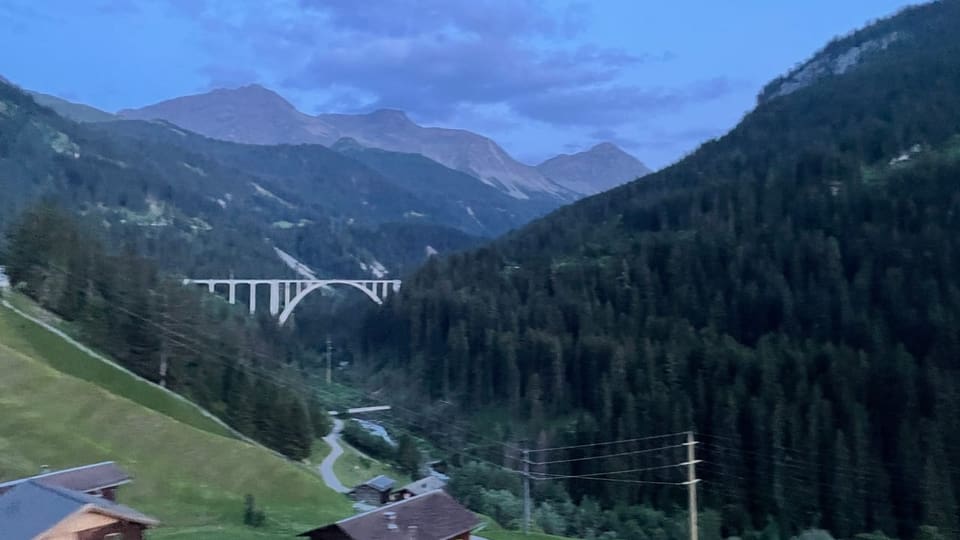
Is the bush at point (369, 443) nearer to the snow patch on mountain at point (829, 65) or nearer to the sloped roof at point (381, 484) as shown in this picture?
the sloped roof at point (381, 484)

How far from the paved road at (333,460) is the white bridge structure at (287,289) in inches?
2201

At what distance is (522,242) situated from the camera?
417 feet

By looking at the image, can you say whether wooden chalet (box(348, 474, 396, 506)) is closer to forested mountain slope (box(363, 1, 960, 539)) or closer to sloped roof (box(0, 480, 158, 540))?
forested mountain slope (box(363, 1, 960, 539))

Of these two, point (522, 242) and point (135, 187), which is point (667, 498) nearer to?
point (522, 242)

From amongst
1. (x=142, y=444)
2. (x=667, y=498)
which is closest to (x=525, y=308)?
(x=667, y=498)

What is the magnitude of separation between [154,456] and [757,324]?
60.5 m

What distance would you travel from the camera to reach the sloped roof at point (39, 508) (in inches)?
845

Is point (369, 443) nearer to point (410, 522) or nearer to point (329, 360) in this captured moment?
point (410, 522)

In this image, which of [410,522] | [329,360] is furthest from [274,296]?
[410,522]

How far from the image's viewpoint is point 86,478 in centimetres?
2878

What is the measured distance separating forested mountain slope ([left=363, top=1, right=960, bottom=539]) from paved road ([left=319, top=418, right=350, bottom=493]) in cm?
1451

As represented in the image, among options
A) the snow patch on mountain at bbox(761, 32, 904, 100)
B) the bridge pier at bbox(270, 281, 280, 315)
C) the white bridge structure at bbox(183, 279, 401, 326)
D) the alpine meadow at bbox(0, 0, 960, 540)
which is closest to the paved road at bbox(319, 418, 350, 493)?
the alpine meadow at bbox(0, 0, 960, 540)

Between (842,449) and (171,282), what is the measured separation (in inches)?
2044

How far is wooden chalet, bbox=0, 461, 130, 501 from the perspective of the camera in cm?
2757
